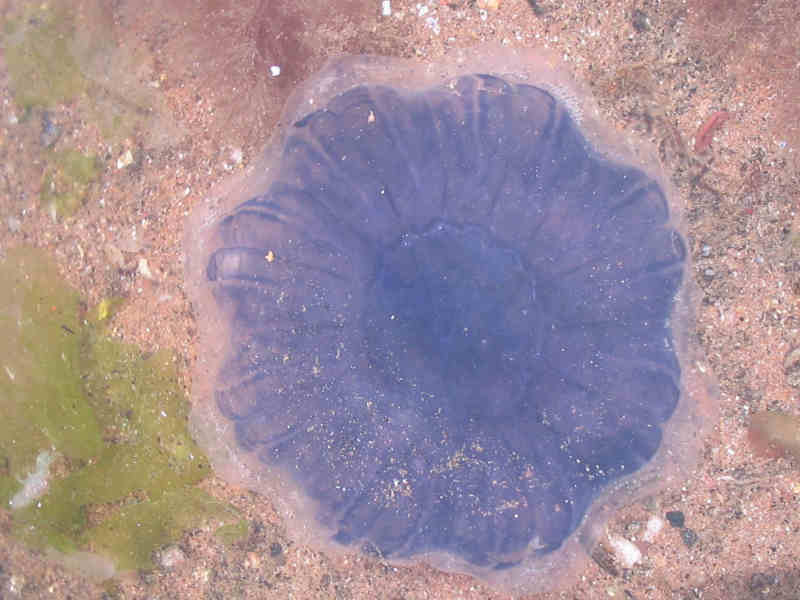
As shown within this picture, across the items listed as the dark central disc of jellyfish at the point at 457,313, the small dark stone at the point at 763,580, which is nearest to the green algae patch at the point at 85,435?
the dark central disc of jellyfish at the point at 457,313

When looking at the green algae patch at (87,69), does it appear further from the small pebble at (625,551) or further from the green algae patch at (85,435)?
the small pebble at (625,551)

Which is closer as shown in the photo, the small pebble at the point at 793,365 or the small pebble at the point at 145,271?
the small pebble at the point at 793,365

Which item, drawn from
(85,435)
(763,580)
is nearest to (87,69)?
(85,435)

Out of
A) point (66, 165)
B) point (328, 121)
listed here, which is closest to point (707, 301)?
point (328, 121)

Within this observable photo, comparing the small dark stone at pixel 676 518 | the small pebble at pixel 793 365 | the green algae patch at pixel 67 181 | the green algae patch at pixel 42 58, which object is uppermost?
the small pebble at pixel 793 365

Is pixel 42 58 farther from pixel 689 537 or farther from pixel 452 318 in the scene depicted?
pixel 689 537

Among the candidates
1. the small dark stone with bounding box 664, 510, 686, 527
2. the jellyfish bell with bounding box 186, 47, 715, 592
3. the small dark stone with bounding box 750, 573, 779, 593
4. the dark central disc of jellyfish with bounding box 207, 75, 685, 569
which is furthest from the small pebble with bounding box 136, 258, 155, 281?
the small dark stone with bounding box 750, 573, 779, 593
